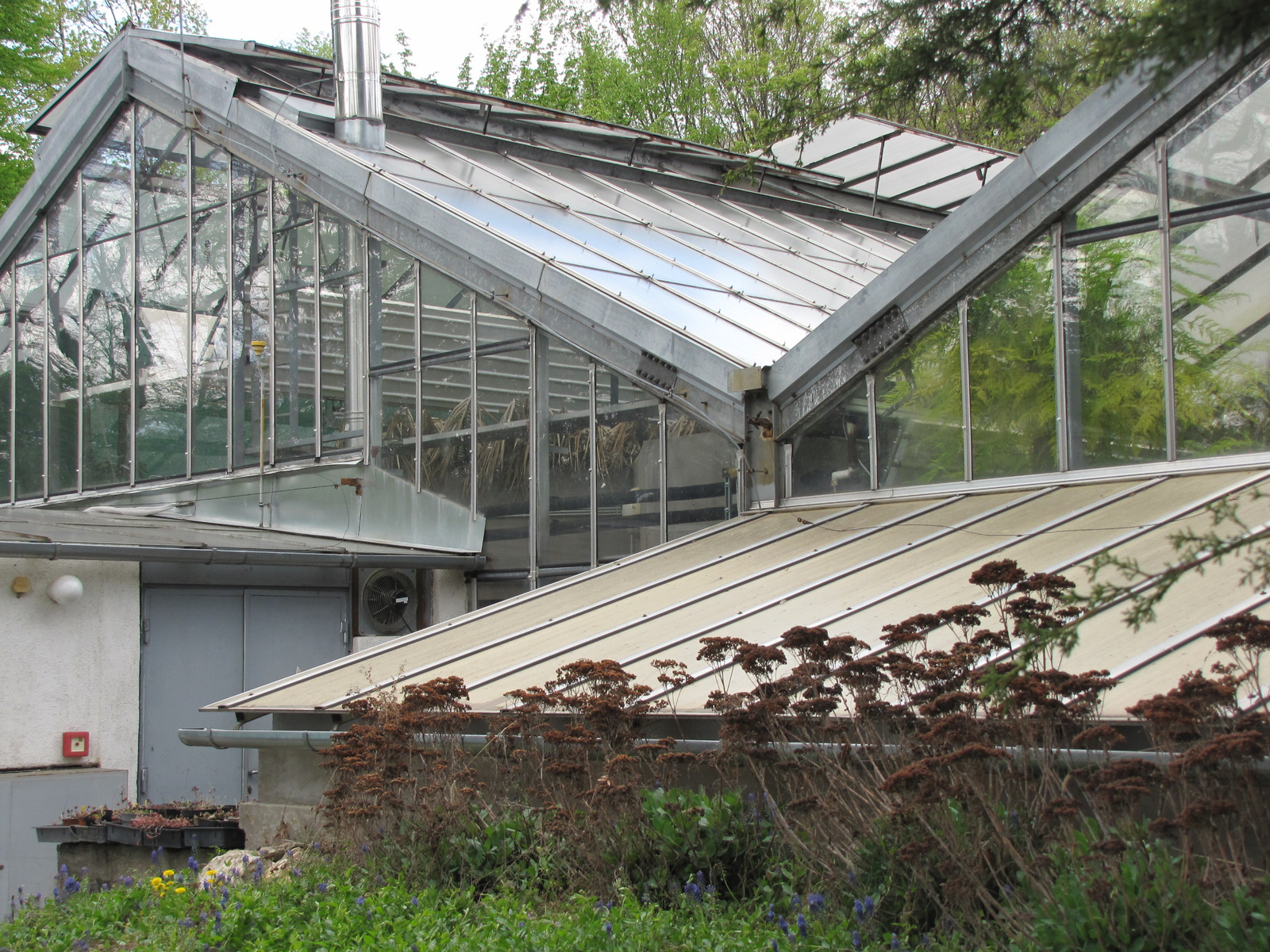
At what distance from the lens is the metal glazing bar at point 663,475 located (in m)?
11.3

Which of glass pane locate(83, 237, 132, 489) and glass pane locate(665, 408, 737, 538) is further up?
glass pane locate(83, 237, 132, 489)

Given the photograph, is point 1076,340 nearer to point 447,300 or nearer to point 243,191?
point 447,300

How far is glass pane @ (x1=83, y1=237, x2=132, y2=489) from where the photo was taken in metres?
16.2

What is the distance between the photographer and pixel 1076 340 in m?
9.04

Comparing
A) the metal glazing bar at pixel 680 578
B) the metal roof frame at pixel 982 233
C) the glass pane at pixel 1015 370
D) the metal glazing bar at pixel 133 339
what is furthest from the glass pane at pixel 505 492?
the metal glazing bar at pixel 133 339

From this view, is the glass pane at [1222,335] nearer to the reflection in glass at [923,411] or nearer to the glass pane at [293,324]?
the reflection in glass at [923,411]

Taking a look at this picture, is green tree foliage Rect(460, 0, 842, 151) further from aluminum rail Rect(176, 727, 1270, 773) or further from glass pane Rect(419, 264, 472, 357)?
aluminum rail Rect(176, 727, 1270, 773)

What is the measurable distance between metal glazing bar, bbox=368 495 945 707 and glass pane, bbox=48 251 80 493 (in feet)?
32.7

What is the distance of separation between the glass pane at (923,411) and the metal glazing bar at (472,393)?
4394mm

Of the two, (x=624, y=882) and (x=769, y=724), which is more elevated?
(x=769, y=724)

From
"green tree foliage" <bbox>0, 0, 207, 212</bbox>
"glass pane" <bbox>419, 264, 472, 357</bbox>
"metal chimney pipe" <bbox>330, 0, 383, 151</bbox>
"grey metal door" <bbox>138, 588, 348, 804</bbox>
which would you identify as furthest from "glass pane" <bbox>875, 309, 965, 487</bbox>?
"green tree foliage" <bbox>0, 0, 207, 212</bbox>

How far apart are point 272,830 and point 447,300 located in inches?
251

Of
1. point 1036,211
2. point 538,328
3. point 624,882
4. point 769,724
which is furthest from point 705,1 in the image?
point 538,328

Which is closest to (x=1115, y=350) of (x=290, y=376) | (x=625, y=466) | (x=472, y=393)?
(x=625, y=466)
